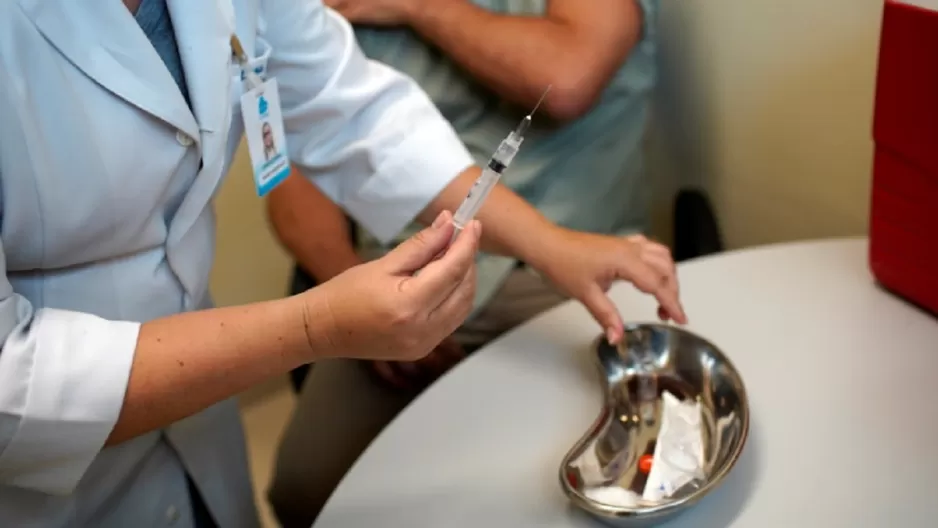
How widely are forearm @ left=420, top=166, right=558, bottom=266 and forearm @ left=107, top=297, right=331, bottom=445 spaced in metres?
0.29

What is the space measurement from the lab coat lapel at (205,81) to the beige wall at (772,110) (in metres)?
0.76

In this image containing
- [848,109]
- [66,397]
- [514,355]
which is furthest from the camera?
[848,109]

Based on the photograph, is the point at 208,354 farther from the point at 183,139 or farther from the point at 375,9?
the point at 375,9

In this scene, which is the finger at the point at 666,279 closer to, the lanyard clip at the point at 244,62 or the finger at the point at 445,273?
the finger at the point at 445,273

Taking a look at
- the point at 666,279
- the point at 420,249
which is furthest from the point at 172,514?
the point at 666,279

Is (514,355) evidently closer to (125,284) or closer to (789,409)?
(789,409)

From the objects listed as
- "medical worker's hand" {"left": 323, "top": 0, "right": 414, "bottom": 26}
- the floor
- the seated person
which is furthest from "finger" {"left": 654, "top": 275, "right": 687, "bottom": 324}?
the floor

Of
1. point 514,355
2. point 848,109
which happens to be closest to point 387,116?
point 514,355

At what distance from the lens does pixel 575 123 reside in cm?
117

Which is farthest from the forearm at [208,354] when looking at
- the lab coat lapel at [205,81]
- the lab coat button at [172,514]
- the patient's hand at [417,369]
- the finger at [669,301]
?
the patient's hand at [417,369]

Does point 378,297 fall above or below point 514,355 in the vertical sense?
above

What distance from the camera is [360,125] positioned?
88cm

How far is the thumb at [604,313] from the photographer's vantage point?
0.77m

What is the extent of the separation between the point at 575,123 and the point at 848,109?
347mm
